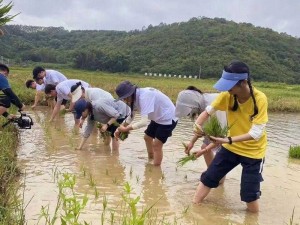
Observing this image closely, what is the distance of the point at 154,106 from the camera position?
18.5ft

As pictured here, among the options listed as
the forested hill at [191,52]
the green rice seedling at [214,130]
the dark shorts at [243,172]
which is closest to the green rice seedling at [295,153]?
the dark shorts at [243,172]

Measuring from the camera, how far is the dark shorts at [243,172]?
4203 mm

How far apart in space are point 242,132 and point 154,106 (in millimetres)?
1624

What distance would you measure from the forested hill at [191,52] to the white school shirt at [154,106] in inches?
1671

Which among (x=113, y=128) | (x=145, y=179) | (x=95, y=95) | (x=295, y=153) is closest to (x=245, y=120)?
(x=145, y=179)

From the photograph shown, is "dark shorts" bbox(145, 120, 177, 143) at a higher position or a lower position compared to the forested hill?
lower

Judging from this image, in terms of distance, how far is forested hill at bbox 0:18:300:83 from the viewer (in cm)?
5022

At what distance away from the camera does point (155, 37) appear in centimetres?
6378

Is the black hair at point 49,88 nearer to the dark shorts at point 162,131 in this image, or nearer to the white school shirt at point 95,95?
the white school shirt at point 95,95

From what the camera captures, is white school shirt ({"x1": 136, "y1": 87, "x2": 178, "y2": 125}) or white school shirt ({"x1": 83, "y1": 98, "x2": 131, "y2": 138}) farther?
white school shirt ({"x1": 83, "y1": 98, "x2": 131, "y2": 138})

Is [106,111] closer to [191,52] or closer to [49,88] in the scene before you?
[49,88]

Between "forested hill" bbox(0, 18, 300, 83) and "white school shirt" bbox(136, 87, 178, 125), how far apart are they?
42.5 meters

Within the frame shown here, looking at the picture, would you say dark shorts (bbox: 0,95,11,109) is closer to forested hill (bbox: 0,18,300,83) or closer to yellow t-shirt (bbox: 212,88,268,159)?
yellow t-shirt (bbox: 212,88,268,159)

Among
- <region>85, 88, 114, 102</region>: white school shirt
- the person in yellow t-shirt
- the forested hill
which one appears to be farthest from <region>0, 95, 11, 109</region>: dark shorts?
the forested hill
